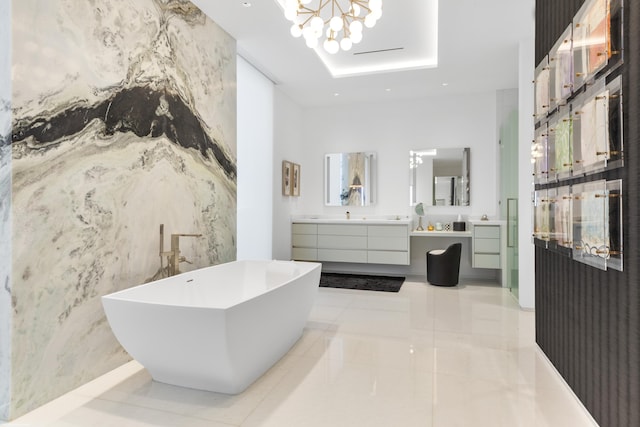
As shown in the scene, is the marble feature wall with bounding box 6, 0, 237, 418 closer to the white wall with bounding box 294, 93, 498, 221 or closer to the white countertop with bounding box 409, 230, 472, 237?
the white wall with bounding box 294, 93, 498, 221

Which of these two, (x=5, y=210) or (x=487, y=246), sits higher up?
(x=5, y=210)

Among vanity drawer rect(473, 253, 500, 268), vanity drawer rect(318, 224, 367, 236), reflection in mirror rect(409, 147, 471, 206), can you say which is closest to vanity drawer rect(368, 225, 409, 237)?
vanity drawer rect(318, 224, 367, 236)

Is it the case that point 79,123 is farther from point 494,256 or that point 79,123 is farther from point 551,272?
point 494,256

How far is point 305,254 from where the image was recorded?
5.77 m

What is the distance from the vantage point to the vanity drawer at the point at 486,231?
4918 mm

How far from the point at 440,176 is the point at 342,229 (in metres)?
1.80

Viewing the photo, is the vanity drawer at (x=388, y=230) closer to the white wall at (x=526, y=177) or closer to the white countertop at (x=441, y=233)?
the white countertop at (x=441, y=233)

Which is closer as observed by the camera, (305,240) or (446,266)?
(446,266)

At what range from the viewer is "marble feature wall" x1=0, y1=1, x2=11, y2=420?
1.87m

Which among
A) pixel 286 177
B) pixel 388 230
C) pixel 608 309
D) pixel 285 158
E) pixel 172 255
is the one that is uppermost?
pixel 285 158

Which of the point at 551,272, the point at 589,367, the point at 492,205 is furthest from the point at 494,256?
the point at 589,367

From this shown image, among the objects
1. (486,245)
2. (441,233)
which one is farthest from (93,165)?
(486,245)

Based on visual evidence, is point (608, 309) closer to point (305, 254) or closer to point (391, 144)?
point (305, 254)

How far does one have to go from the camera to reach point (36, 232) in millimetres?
2008
